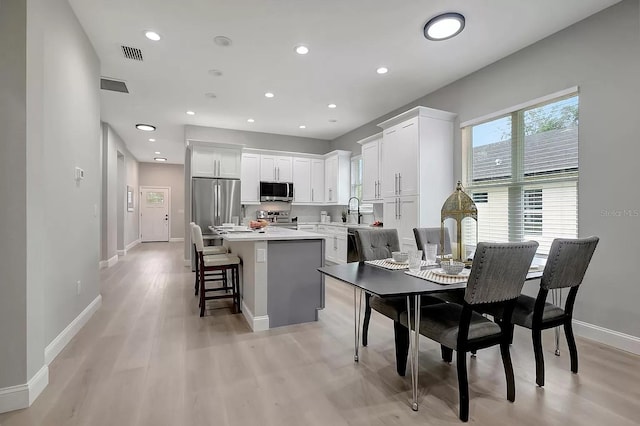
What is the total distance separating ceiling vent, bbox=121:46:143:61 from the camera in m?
3.39

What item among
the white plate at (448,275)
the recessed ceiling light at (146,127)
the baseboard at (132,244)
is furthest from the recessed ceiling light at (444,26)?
the baseboard at (132,244)

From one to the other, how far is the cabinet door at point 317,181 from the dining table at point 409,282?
4.91 metres

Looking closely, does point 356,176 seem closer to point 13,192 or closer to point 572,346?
point 572,346

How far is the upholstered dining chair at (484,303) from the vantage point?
63.9 inches

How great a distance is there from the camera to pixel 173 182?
11.3 m

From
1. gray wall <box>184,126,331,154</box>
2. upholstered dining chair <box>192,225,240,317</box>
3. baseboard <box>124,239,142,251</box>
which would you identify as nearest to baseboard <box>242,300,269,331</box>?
upholstered dining chair <box>192,225,240,317</box>

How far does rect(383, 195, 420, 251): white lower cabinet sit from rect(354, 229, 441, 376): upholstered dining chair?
1397mm

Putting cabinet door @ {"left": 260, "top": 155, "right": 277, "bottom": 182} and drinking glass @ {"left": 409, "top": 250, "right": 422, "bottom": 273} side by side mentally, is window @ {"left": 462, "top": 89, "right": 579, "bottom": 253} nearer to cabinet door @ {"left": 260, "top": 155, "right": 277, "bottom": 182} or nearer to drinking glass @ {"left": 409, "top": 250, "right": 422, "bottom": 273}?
drinking glass @ {"left": 409, "top": 250, "right": 422, "bottom": 273}

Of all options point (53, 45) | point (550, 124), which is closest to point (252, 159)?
point (53, 45)

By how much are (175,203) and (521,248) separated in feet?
38.0

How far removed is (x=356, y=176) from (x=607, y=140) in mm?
4395

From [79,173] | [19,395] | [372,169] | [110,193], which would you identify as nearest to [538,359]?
[19,395]

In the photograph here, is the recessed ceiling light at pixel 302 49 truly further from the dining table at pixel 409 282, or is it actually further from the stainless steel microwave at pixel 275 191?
the stainless steel microwave at pixel 275 191

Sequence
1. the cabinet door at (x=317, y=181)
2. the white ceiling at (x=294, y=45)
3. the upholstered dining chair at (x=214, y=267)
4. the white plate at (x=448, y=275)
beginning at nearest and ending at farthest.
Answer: the white plate at (x=448, y=275) → the white ceiling at (x=294, y=45) → the upholstered dining chair at (x=214, y=267) → the cabinet door at (x=317, y=181)
